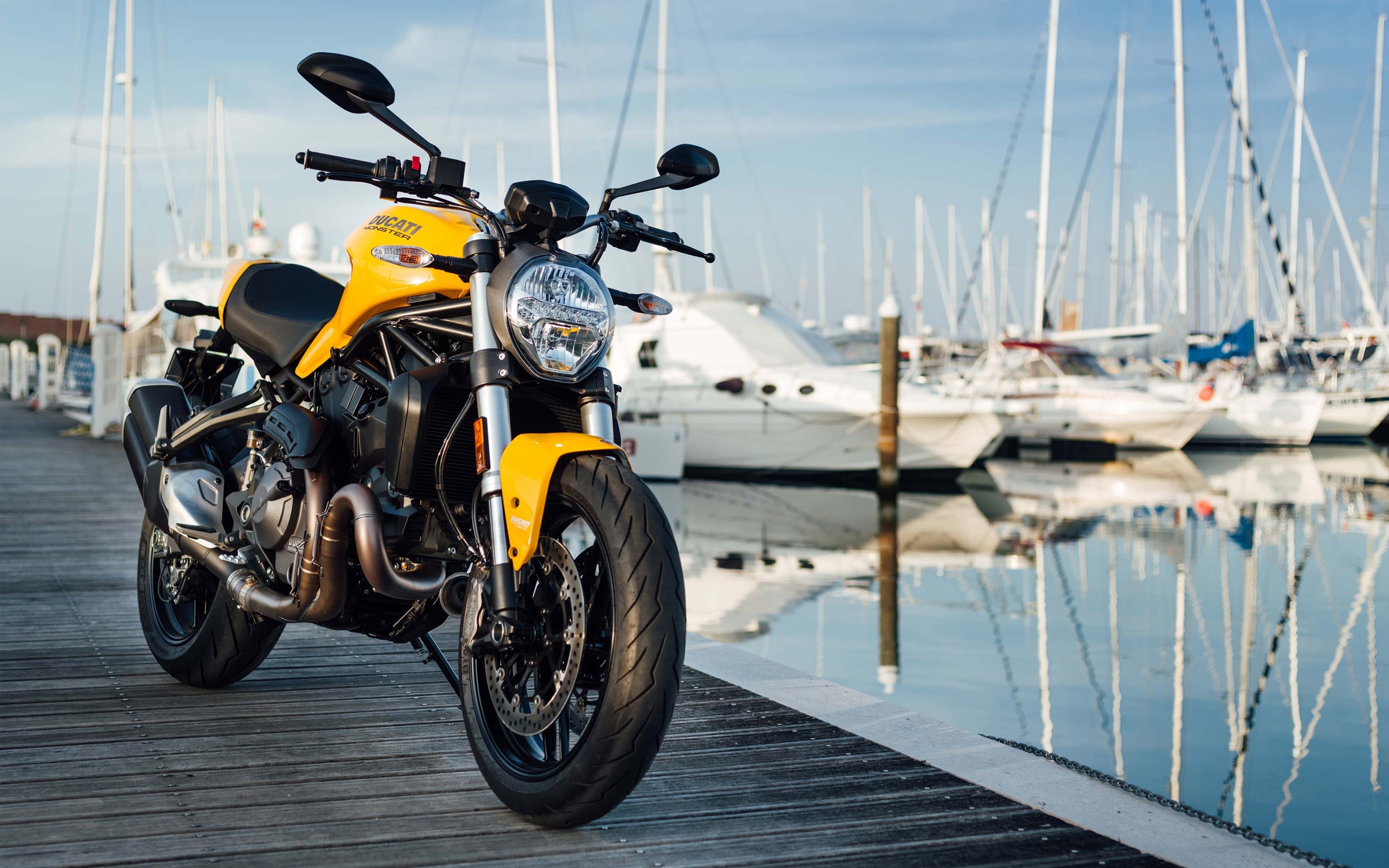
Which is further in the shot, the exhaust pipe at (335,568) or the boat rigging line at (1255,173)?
the boat rigging line at (1255,173)

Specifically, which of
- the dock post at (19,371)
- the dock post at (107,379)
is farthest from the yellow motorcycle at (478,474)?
the dock post at (19,371)

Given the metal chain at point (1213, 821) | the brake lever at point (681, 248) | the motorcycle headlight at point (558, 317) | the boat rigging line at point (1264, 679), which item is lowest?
the boat rigging line at point (1264, 679)

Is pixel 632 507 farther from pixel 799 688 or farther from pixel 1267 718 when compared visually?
pixel 1267 718

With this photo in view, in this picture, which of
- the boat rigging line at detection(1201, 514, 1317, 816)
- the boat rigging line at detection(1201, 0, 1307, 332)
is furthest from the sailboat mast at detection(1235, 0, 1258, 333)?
the boat rigging line at detection(1201, 514, 1317, 816)

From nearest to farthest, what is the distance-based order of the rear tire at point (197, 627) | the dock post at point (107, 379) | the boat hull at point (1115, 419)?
the rear tire at point (197, 627)
the dock post at point (107, 379)
the boat hull at point (1115, 419)

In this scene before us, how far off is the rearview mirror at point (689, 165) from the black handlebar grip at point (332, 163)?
68cm

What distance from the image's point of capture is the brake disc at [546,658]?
2.65 m

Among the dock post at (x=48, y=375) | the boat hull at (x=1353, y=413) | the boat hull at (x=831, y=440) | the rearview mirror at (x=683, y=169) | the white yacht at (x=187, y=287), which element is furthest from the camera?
the boat hull at (x=1353, y=413)

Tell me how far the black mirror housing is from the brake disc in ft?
3.28

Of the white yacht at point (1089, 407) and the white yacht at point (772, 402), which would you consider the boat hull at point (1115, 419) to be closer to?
the white yacht at point (1089, 407)

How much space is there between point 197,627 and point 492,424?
181 centimetres

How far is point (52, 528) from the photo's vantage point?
7922 mm

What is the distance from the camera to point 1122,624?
8.91 meters

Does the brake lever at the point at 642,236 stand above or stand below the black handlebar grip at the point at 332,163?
below
